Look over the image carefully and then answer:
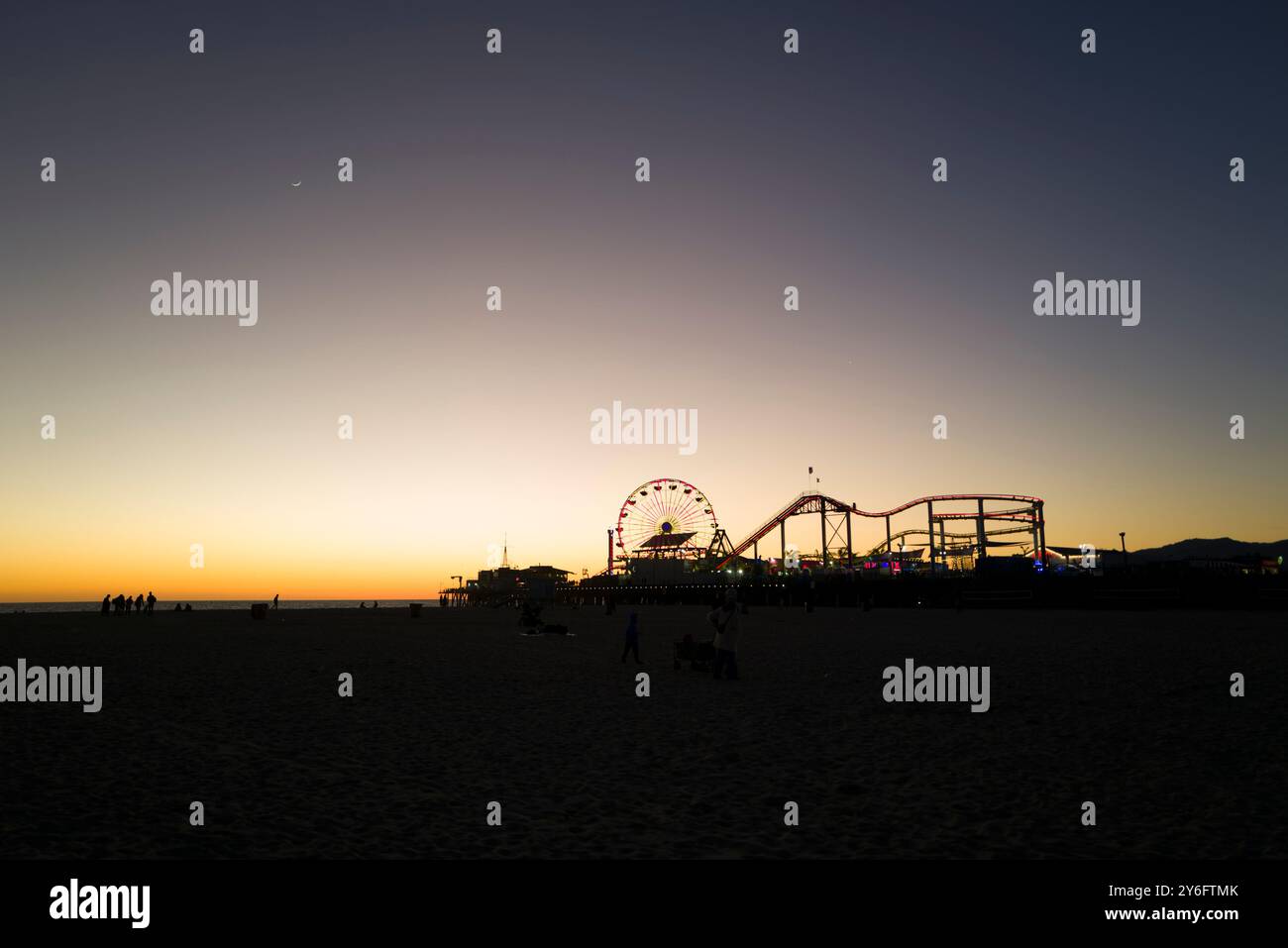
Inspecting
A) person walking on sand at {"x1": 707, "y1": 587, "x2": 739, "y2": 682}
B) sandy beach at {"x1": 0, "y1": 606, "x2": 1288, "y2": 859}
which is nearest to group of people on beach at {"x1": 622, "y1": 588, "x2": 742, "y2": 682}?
person walking on sand at {"x1": 707, "y1": 587, "x2": 739, "y2": 682}

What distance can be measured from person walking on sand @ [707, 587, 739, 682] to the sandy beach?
578 millimetres

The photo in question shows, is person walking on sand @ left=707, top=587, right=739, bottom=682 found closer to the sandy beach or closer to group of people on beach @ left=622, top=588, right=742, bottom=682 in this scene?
group of people on beach @ left=622, top=588, right=742, bottom=682

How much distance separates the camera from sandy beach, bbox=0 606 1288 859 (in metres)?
6.83

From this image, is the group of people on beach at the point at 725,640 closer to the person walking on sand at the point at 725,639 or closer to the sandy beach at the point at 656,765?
the person walking on sand at the point at 725,639

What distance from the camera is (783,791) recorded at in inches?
337

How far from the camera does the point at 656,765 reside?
988 cm

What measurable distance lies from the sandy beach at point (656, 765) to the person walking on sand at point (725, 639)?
0.58 m

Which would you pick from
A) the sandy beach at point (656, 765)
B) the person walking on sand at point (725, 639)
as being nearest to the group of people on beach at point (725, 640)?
the person walking on sand at point (725, 639)

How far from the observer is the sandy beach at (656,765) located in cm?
683
